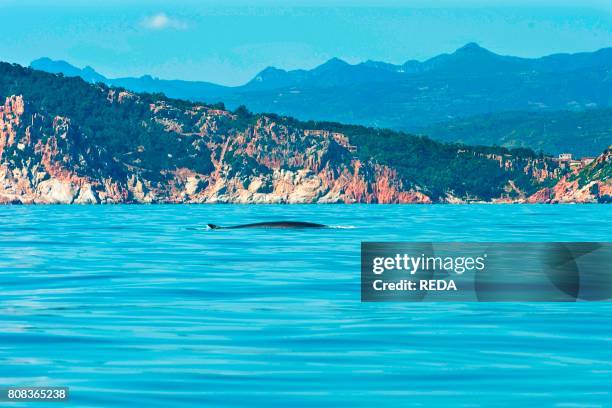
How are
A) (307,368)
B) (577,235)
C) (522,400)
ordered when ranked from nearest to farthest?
(522,400) → (307,368) → (577,235)

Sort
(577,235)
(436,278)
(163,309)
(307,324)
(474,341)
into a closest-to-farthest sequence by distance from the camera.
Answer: (474,341) → (307,324) → (163,309) → (436,278) → (577,235)

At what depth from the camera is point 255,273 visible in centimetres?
5175

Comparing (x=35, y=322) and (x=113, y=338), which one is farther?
(x=35, y=322)

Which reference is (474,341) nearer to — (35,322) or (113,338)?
(113,338)

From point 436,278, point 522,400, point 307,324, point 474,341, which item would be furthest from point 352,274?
point 522,400

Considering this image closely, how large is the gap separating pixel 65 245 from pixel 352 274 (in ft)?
99.3

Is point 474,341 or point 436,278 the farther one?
point 436,278

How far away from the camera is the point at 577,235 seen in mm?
94625

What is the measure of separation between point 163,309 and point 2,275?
1590 cm

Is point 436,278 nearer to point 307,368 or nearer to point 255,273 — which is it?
point 255,273

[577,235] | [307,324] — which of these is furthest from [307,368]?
[577,235]

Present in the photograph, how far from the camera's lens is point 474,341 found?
2906cm

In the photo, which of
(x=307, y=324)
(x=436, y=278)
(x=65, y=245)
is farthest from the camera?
(x=65, y=245)

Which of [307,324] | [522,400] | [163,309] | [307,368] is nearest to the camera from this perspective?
[522,400]
